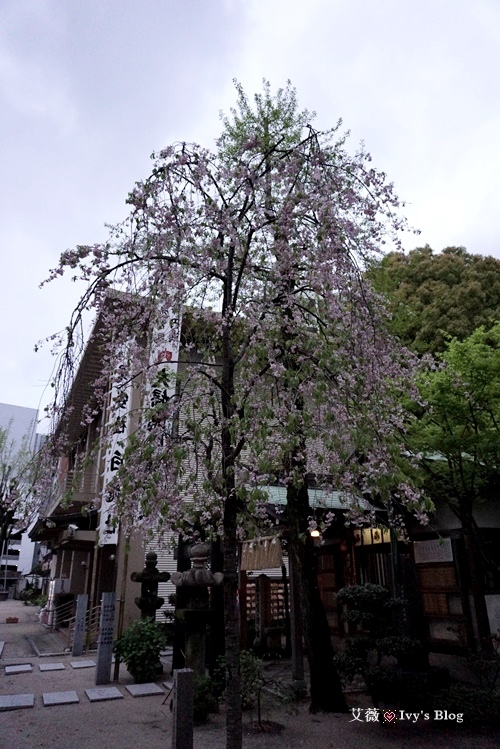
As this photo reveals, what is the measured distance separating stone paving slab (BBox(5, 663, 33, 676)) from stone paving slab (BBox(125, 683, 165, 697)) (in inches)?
131

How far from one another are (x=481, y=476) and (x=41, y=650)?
14300mm

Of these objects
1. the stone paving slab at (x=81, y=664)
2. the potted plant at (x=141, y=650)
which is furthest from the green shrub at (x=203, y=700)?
the stone paving slab at (x=81, y=664)

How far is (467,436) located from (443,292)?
1501 cm

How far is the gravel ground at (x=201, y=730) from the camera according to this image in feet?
23.9

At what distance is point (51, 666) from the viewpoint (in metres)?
13.1

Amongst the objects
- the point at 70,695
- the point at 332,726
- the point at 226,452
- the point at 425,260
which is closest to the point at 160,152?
the point at 226,452

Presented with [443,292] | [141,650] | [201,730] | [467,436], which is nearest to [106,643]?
[141,650]

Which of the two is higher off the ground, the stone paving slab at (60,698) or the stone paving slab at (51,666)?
the stone paving slab at (60,698)

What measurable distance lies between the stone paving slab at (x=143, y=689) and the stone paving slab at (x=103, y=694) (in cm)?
27

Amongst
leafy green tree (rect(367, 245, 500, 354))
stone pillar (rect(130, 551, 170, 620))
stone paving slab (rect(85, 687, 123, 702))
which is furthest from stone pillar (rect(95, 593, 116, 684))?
leafy green tree (rect(367, 245, 500, 354))

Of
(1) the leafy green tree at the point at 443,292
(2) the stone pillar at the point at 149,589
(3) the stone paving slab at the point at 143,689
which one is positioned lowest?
(3) the stone paving slab at the point at 143,689

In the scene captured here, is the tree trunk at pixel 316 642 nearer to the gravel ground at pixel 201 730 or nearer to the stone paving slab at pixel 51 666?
the gravel ground at pixel 201 730

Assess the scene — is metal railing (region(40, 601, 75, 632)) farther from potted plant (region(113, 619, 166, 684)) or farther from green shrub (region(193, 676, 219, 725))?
green shrub (region(193, 676, 219, 725))

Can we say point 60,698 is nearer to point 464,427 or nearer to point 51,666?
point 51,666
